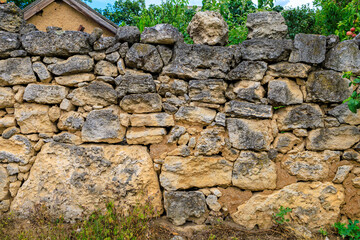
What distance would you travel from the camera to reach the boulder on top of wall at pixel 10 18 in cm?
273

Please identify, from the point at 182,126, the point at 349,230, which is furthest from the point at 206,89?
the point at 349,230

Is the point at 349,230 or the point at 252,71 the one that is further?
the point at 252,71

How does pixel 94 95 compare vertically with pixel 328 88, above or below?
below

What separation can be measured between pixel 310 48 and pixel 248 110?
2.94ft

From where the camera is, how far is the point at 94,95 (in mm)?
2721

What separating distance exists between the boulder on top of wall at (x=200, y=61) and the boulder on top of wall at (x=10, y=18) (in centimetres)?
172

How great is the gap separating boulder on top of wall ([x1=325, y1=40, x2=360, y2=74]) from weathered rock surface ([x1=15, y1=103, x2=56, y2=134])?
121 inches

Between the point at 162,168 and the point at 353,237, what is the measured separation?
2.02 metres

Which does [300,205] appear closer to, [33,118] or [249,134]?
[249,134]

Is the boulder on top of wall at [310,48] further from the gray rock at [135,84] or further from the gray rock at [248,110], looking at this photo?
the gray rock at [135,84]

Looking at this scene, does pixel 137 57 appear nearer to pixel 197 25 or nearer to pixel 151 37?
pixel 151 37

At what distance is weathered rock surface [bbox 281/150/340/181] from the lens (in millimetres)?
2676

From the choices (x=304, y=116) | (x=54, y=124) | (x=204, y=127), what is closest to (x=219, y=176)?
(x=204, y=127)

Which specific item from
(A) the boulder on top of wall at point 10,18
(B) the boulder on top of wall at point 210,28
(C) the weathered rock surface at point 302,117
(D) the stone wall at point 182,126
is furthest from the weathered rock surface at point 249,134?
(A) the boulder on top of wall at point 10,18
